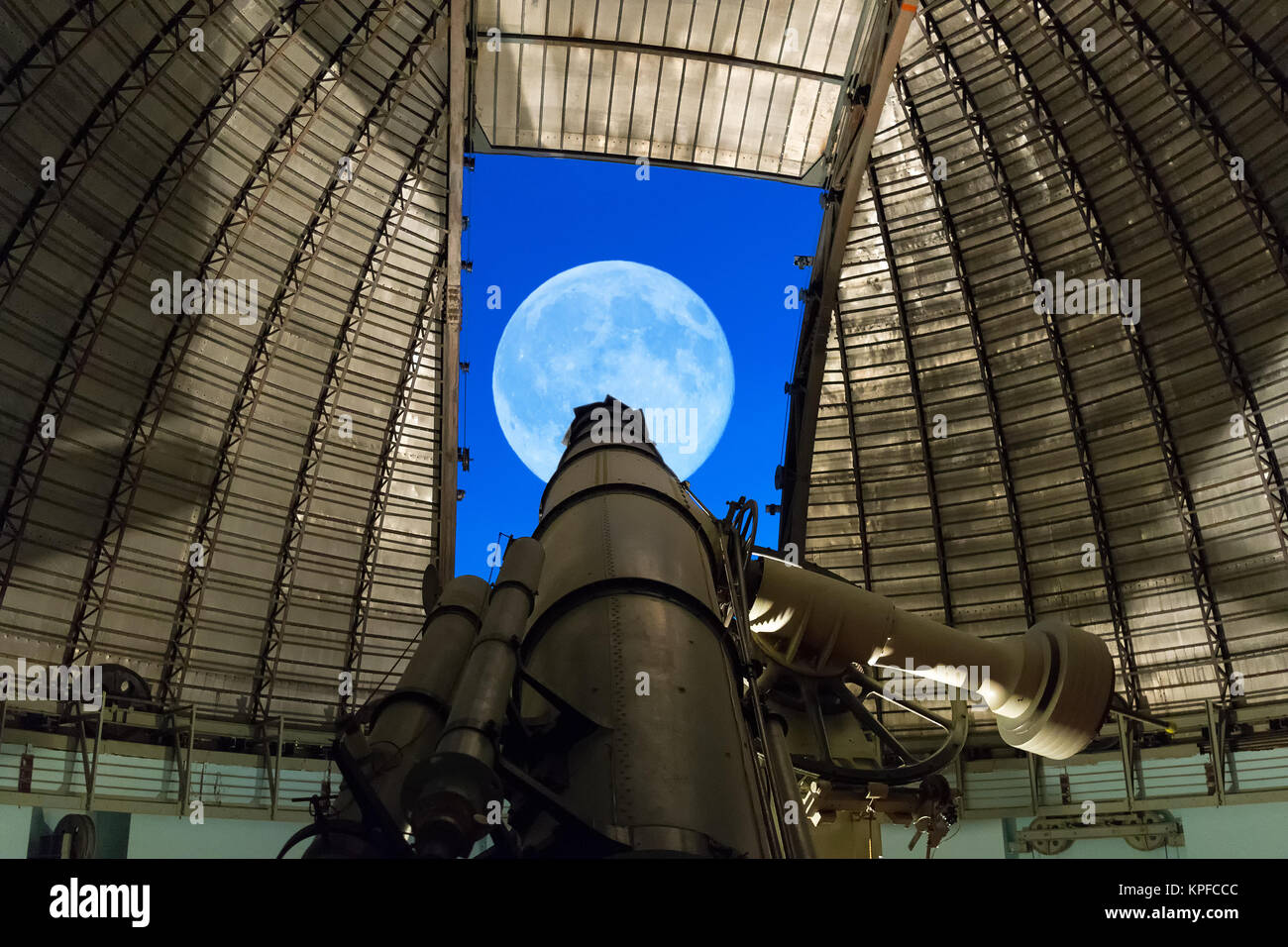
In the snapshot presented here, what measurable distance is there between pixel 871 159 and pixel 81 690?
26862 millimetres

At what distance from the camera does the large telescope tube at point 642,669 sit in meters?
8.23

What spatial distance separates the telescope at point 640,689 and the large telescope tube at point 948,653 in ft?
0.09

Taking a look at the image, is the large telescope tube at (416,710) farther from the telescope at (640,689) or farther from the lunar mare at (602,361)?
the lunar mare at (602,361)

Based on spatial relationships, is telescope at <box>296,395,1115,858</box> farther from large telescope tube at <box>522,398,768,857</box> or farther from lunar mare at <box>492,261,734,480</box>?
lunar mare at <box>492,261,734,480</box>

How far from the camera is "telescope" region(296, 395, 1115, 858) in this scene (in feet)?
25.7

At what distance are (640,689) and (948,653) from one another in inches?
287

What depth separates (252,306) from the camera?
3034 centimetres

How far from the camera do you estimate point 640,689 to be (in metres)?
9.05

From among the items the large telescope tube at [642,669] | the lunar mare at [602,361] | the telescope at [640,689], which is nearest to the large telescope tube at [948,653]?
the telescope at [640,689]

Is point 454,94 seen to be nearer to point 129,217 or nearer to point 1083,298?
point 129,217

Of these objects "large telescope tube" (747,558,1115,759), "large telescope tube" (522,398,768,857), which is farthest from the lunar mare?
"large telescope tube" (522,398,768,857)

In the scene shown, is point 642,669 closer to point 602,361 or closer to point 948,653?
point 948,653

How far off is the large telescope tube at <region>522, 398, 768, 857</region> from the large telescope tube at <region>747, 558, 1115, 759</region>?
2.37m

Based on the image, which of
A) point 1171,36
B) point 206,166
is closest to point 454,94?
point 206,166
